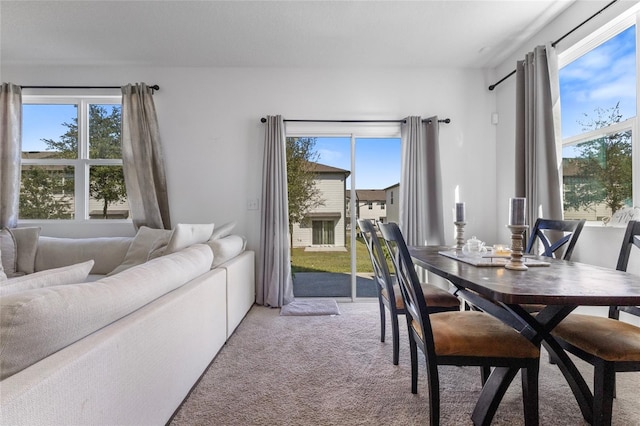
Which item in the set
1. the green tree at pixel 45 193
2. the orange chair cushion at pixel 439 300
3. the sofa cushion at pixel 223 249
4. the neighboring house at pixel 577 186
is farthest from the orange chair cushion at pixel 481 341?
the green tree at pixel 45 193

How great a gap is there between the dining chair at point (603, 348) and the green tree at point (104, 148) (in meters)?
4.01

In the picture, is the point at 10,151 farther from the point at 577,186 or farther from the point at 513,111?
the point at 577,186

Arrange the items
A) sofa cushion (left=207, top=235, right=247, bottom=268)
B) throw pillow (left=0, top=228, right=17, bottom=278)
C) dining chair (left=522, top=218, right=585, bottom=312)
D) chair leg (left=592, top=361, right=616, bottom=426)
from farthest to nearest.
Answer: throw pillow (left=0, top=228, right=17, bottom=278)
sofa cushion (left=207, top=235, right=247, bottom=268)
dining chair (left=522, top=218, right=585, bottom=312)
chair leg (left=592, top=361, right=616, bottom=426)

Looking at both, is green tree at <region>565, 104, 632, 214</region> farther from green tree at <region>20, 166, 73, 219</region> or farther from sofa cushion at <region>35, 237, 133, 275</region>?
green tree at <region>20, 166, 73, 219</region>

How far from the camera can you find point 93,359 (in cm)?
90

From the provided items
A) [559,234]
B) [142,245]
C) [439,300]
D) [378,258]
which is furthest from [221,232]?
[559,234]

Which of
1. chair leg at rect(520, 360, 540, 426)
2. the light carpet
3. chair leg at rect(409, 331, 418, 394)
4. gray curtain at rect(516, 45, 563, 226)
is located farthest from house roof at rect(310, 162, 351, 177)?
chair leg at rect(520, 360, 540, 426)

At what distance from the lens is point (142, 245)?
2916 millimetres

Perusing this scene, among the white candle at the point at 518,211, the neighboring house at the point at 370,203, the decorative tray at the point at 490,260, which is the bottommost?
the decorative tray at the point at 490,260

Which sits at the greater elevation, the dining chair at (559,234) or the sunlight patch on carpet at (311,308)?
the dining chair at (559,234)

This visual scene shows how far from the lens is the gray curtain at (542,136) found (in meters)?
2.43

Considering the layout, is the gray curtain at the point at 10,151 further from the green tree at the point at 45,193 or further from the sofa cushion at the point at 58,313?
the sofa cushion at the point at 58,313

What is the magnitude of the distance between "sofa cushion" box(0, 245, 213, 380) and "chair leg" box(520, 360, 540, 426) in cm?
158

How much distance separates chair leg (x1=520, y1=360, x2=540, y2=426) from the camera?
1.24 metres
